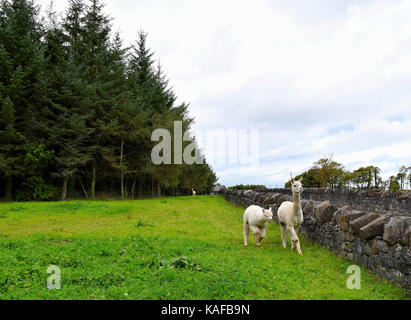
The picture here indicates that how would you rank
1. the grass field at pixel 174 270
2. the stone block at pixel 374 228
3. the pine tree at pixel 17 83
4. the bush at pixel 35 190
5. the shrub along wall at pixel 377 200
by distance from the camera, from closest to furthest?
the grass field at pixel 174 270 → the stone block at pixel 374 228 → the shrub along wall at pixel 377 200 → the pine tree at pixel 17 83 → the bush at pixel 35 190

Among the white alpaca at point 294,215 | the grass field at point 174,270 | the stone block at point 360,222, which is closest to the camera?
the grass field at point 174,270

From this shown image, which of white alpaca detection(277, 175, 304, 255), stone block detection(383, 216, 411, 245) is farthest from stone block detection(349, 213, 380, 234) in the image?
white alpaca detection(277, 175, 304, 255)

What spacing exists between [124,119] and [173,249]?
27238 mm

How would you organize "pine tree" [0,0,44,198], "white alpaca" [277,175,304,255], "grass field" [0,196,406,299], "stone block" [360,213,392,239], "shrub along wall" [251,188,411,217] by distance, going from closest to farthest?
"grass field" [0,196,406,299] < "stone block" [360,213,392,239] < "white alpaca" [277,175,304,255] < "shrub along wall" [251,188,411,217] < "pine tree" [0,0,44,198]

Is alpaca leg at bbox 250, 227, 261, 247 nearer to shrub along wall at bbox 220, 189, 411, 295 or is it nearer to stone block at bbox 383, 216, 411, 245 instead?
shrub along wall at bbox 220, 189, 411, 295

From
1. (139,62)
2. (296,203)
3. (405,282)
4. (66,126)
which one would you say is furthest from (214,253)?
(139,62)

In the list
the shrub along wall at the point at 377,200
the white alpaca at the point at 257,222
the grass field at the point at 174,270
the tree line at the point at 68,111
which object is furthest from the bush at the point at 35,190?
the shrub along wall at the point at 377,200

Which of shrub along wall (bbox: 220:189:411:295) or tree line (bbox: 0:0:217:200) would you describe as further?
tree line (bbox: 0:0:217:200)

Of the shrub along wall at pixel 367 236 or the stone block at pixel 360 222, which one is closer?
the shrub along wall at pixel 367 236

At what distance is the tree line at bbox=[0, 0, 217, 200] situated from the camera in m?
25.5

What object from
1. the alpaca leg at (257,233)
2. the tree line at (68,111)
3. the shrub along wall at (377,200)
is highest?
the tree line at (68,111)

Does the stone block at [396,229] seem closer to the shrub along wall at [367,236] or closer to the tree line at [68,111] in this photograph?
the shrub along wall at [367,236]

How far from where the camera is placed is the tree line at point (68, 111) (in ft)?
83.7

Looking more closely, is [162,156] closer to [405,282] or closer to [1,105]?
[1,105]
